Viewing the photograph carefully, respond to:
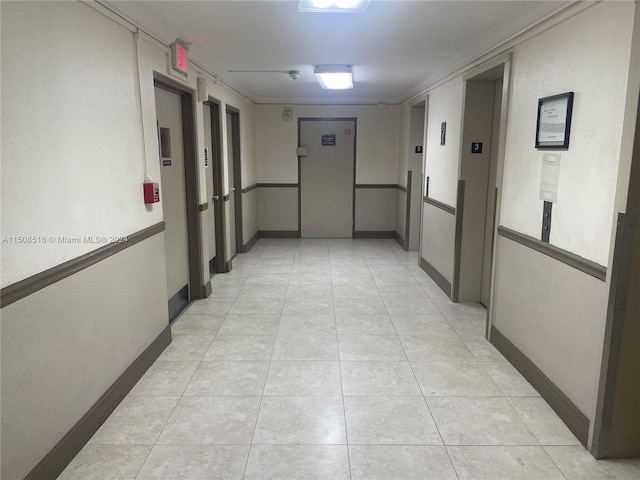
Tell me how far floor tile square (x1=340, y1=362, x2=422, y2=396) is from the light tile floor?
12 millimetres

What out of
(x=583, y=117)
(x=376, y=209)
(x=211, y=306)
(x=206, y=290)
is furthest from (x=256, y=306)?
(x=376, y=209)

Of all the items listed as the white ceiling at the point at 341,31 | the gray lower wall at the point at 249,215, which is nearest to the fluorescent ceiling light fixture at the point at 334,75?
the white ceiling at the point at 341,31

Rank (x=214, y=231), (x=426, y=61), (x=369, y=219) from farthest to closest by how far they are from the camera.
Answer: (x=369, y=219) < (x=214, y=231) < (x=426, y=61)

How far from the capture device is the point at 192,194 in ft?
13.9

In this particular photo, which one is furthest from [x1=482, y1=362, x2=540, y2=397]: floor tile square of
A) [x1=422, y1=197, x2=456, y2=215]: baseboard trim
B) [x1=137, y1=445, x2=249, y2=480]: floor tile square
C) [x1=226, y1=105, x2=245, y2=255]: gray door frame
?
[x1=226, y1=105, x2=245, y2=255]: gray door frame

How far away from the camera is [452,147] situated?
456 centimetres

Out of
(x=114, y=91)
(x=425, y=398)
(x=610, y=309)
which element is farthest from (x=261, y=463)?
(x=114, y=91)

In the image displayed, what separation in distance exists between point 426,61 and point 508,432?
3.37 m

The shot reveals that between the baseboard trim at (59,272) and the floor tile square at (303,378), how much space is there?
1.26 m

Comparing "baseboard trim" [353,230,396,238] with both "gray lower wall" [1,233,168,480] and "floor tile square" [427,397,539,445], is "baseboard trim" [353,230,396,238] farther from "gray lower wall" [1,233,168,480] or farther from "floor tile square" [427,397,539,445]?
"floor tile square" [427,397,539,445]

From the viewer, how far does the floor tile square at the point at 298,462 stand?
2.05 metres

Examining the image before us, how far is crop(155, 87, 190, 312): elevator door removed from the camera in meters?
3.66

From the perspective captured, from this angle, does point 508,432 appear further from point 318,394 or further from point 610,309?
point 318,394

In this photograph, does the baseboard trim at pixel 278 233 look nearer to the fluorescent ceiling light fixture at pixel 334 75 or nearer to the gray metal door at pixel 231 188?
the gray metal door at pixel 231 188
